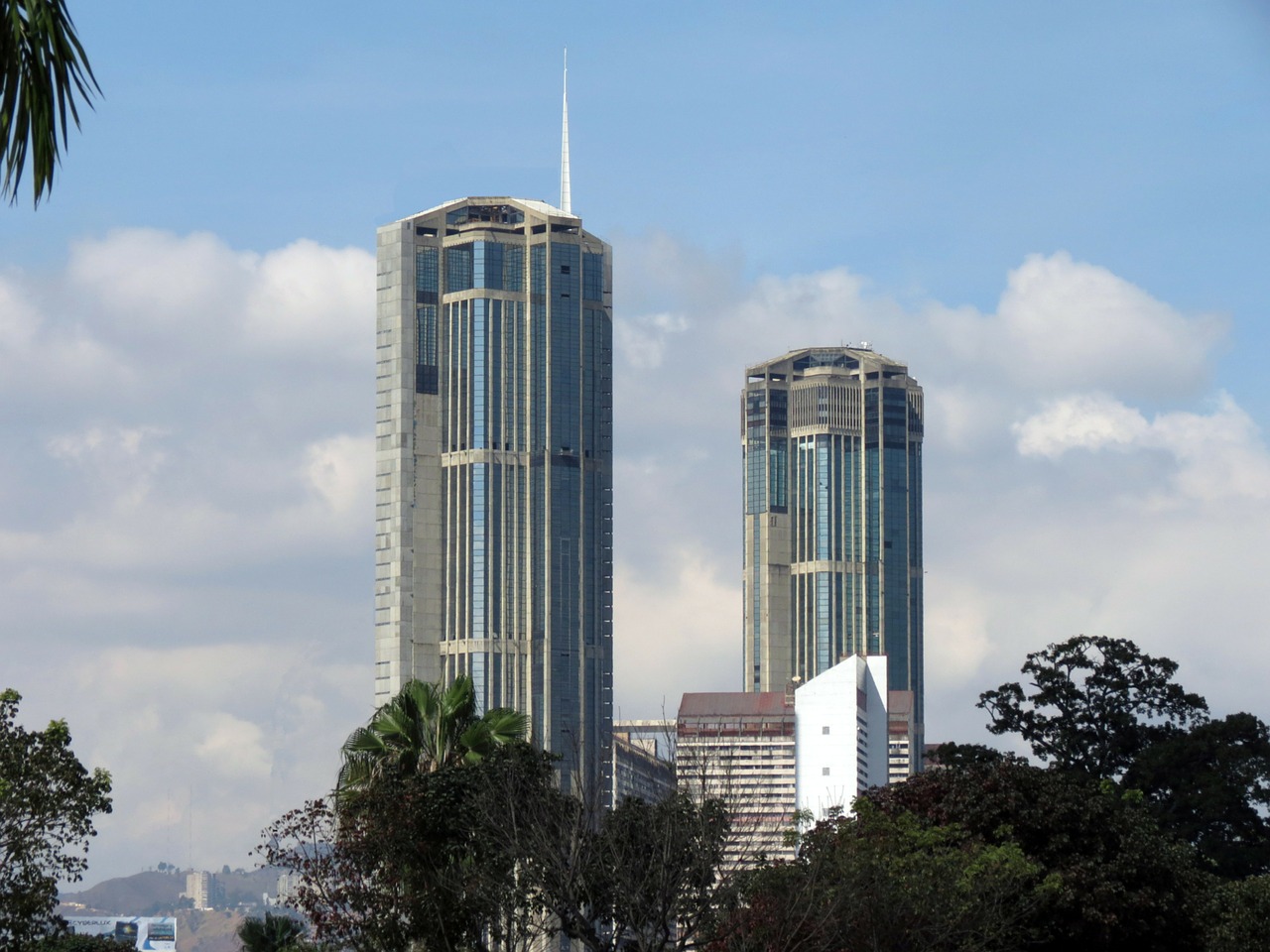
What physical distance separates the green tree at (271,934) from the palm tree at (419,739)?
7020 millimetres

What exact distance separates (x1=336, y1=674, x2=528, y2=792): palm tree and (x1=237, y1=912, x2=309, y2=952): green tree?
7020mm

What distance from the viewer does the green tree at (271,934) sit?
52.9m

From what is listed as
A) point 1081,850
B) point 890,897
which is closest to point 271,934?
point 890,897

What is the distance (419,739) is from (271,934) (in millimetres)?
10149

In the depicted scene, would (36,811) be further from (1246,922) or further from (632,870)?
(1246,922)

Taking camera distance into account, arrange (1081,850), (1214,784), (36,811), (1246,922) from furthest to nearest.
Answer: (1214,784), (1081,850), (1246,922), (36,811)

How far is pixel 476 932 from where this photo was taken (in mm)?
44750

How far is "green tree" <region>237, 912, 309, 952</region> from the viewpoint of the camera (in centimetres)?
5294

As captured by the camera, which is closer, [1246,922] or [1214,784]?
[1246,922]

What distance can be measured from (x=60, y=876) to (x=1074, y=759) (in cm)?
6068

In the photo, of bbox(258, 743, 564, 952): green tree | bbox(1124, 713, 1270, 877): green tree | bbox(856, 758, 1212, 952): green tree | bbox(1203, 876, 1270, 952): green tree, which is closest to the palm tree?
bbox(258, 743, 564, 952): green tree

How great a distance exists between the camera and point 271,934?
54031mm

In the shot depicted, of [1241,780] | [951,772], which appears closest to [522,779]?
[951,772]

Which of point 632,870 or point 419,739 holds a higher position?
point 419,739
